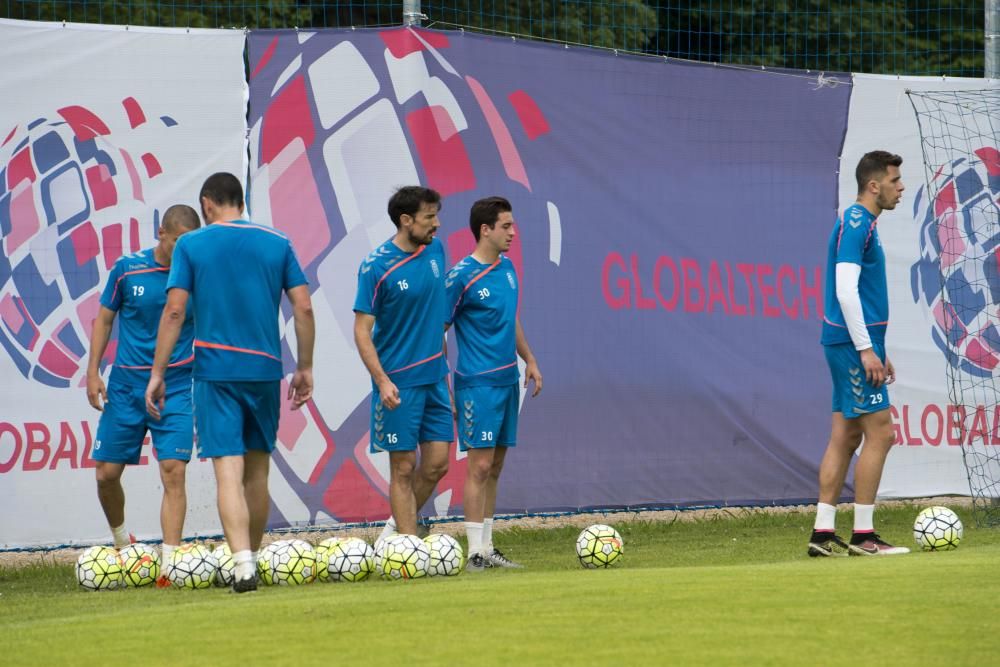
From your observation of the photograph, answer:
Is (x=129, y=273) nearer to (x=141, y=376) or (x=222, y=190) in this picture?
(x=141, y=376)

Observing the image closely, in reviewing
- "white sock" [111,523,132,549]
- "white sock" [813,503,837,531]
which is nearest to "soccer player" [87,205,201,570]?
"white sock" [111,523,132,549]

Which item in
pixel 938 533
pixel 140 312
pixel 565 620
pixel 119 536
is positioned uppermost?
pixel 140 312

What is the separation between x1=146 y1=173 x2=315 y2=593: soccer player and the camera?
23.9ft

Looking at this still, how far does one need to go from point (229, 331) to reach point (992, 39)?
7.75 m

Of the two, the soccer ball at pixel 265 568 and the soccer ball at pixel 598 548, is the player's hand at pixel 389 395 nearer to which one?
the soccer ball at pixel 265 568

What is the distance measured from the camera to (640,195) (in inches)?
459

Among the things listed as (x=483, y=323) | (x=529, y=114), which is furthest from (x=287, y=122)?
(x=483, y=323)

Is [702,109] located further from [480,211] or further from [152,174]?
[152,174]

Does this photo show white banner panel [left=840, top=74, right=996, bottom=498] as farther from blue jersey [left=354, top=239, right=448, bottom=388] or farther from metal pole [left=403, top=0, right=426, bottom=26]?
blue jersey [left=354, top=239, right=448, bottom=388]

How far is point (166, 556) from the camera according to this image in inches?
328

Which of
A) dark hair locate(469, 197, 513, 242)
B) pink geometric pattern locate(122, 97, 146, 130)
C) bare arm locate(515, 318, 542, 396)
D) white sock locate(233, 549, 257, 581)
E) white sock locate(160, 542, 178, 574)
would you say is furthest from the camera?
pink geometric pattern locate(122, 97, 146, 130)

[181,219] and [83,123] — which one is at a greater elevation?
A: [83,123]

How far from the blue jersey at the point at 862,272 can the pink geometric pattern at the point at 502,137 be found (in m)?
3.16

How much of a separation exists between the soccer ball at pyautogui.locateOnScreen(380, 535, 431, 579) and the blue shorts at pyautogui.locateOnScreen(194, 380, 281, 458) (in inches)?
37.8
